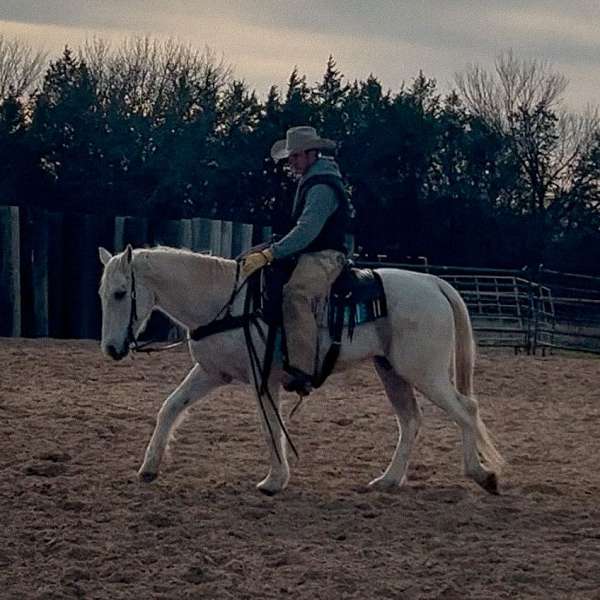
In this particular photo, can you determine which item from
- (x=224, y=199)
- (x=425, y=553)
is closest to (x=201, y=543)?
(x=425, y=553)

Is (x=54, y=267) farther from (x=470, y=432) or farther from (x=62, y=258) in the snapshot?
(x=470, y=432)

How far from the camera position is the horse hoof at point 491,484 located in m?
7.07

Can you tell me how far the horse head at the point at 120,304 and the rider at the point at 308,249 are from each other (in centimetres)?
66

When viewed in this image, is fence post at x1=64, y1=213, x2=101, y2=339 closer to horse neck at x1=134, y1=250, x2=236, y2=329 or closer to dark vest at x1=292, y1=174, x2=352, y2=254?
horse neck at x1=134, y1=250, x2=236, y2=329

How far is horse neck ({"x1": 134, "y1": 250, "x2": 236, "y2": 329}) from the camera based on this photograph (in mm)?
7207

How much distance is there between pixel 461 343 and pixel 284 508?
67.5 inches

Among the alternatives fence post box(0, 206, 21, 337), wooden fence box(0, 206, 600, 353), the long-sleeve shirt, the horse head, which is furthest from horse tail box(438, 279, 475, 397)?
fence post box(0, 206, 21, 337)

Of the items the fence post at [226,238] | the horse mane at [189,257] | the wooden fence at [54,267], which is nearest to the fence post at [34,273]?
the wooden fence at [54,267]

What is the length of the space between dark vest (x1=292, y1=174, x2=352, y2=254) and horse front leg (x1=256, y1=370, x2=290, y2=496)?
809 millimetres

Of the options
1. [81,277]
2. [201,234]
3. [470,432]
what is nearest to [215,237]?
[201,234]

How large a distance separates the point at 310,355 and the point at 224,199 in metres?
20.0

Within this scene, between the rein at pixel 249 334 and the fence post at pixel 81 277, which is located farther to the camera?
the fence post at pixel 81 277

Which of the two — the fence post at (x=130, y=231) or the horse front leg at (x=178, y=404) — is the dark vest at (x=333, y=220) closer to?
the horse front leg at (x=178, y=404)

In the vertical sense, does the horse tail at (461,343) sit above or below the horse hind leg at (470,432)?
above
